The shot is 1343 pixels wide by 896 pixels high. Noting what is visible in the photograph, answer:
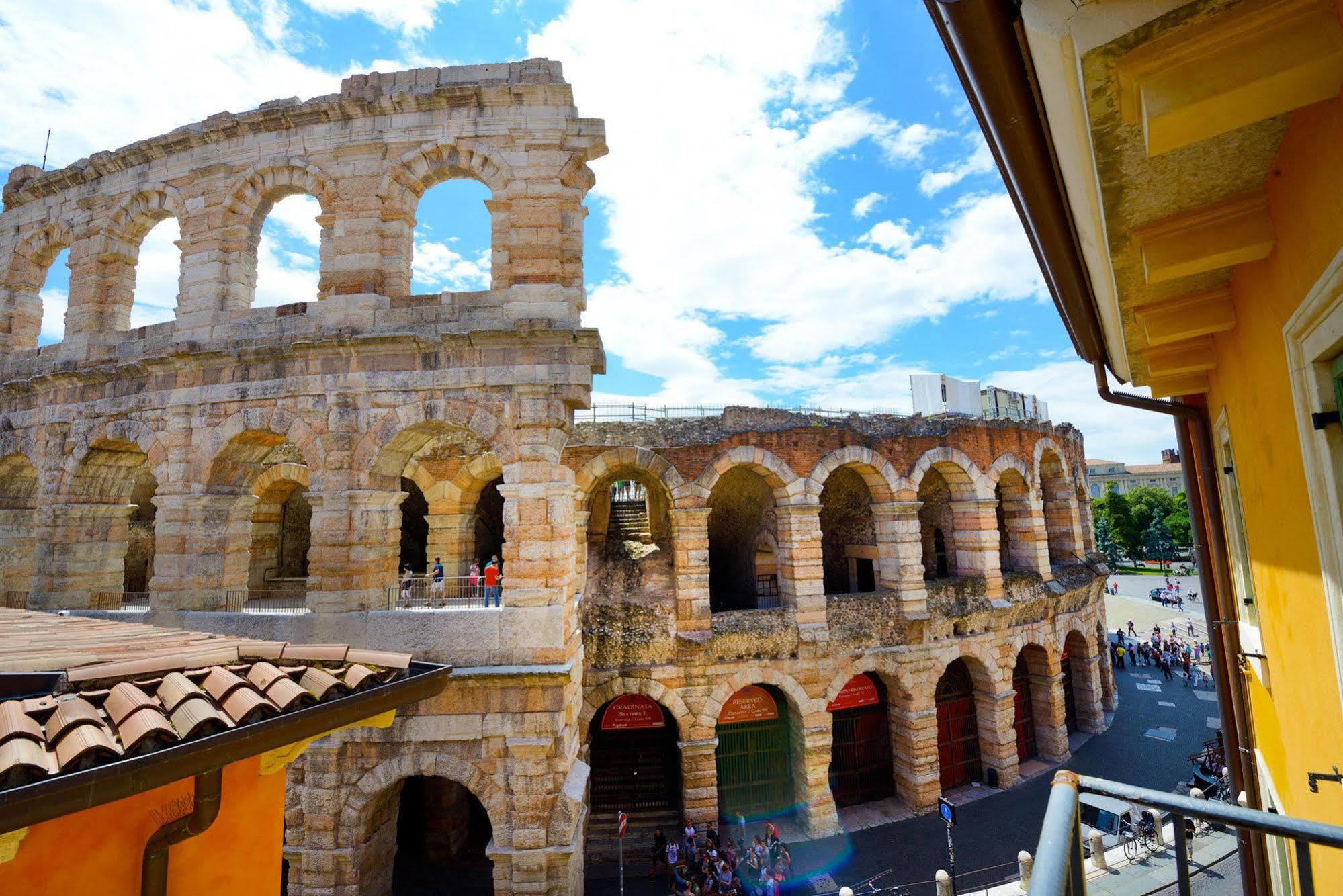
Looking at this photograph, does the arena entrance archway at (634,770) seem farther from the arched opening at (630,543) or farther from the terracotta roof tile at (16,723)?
the terracotta roof tile at (16,723)

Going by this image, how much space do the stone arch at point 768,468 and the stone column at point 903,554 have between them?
248 centimetres

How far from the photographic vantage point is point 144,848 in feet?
11.6

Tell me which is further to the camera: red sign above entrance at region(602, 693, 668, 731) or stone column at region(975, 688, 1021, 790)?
stone column at region(975, 688, 1021, 790)

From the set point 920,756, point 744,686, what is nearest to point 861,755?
point 920,756

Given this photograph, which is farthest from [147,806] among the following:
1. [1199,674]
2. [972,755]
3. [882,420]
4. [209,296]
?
[1199,674]

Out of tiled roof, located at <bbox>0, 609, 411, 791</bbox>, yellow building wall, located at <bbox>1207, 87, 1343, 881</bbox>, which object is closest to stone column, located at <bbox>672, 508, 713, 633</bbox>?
tiled roof, located at <bbox>0, 609, 411, 791</bbox>

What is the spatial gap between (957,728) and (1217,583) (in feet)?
37.5

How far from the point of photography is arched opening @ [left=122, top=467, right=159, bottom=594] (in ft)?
48.8

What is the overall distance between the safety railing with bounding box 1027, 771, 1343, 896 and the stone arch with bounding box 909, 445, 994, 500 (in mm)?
13252

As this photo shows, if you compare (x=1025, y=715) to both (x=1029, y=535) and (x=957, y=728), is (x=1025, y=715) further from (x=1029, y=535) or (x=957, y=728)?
(x=1029, y=535)

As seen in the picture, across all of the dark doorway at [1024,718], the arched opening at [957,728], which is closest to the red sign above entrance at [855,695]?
the arched opening at [957,728]

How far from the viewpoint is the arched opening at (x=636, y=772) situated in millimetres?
→ 13500

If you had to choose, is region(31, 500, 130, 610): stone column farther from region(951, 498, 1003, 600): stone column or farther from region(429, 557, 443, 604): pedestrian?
region(951, 498, 1003, 600): stone column

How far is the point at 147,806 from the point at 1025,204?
19.1 ft
